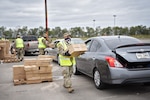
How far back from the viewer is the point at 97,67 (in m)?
7.17

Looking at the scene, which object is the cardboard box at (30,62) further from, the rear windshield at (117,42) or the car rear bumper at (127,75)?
the car rear bumper at (127,75)

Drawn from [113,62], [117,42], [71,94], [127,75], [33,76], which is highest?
[117,42]

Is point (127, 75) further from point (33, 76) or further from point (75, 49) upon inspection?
point (33, 76)

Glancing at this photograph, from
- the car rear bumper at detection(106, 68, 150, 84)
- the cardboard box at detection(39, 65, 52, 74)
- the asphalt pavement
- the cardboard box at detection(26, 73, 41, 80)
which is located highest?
the car rear bumper at detection(106, 68, 150, 84)

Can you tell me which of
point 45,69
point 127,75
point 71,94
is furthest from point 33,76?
point 127,75

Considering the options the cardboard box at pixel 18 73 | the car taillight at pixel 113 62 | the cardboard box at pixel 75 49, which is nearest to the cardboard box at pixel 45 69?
the cardboard box at pixel 18 73

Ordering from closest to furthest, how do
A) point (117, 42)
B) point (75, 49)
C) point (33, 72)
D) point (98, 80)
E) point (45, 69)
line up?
point (75, 49)
point (98, 80)
point (117, 42)
point (33, 72)
point (45, 69)

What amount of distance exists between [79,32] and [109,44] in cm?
6183

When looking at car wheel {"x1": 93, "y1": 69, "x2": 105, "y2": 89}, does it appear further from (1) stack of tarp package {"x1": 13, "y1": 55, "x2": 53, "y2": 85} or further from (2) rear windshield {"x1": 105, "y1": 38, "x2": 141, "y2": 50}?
(1) stack of tarp package {"x1": 13, "y1": 55, "x2": 53, "y2": 85}

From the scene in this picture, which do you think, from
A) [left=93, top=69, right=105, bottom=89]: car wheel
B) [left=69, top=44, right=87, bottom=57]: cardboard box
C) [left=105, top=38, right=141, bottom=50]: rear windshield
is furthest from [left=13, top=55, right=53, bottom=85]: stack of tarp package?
[left=105, top=38, right=141, bottom=50]: rear windshield

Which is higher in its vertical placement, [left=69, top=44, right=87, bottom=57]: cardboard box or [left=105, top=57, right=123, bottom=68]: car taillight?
[left=69, top=44, right=87, bottom=57]: cardboard box

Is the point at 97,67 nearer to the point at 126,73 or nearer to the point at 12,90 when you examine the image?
the point at 126,73

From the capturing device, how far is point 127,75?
245 inches

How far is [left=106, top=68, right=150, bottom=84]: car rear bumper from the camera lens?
20.5 feet
